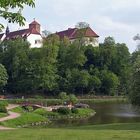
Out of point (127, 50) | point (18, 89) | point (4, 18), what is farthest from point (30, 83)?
point (4, 18)

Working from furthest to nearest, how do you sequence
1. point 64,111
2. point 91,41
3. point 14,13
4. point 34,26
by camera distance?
point 34,26 < point 91,41 < point 64,111 < point 14,13

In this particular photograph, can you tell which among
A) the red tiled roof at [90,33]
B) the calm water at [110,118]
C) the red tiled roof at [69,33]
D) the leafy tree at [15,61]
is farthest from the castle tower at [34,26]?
the calm water at [110,118]

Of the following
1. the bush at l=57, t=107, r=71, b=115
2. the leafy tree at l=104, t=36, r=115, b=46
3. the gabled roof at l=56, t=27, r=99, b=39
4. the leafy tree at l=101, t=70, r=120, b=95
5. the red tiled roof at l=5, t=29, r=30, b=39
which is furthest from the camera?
the red tiled roof at l=5, t=29, r=30, b=39

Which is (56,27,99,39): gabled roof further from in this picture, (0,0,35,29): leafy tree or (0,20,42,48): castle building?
(0,0,35,29): leafy tree

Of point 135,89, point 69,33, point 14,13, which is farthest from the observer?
point 69,33

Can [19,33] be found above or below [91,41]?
above

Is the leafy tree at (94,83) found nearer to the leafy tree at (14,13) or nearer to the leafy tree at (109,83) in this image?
the leafy tree at (109,83)

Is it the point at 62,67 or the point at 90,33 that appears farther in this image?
the point at 90,33

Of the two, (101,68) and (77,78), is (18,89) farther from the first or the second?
(101,68)

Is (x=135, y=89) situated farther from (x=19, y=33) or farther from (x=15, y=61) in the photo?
(x=19, y=33)

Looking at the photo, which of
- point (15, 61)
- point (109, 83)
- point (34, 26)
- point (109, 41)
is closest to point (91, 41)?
point (109, 41)

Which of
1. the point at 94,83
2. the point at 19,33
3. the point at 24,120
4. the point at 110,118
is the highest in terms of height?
the point at 19,33

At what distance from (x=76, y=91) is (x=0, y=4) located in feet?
316

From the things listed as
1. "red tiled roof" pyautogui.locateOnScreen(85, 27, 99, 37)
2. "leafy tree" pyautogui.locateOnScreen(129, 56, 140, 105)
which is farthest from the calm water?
"red tiled roof" pyautogui.locateOnScreen(85, 27, 99, 37)
